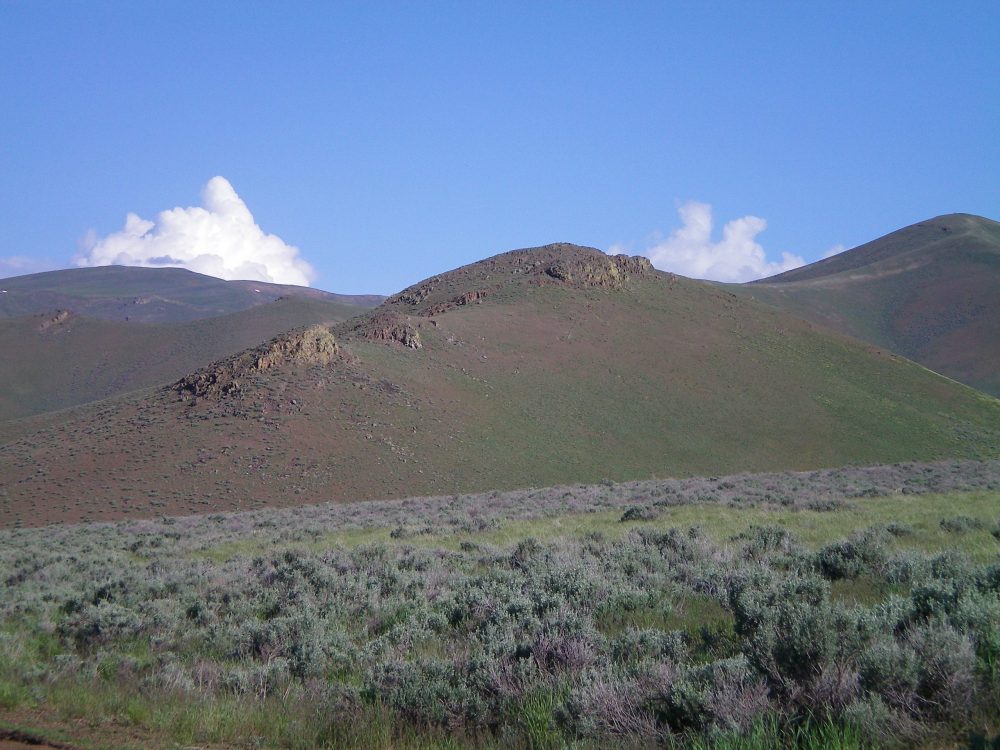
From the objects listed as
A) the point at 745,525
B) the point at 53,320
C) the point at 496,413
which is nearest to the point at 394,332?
the point at 496,413

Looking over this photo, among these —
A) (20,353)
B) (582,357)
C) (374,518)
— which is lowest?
(374,518)

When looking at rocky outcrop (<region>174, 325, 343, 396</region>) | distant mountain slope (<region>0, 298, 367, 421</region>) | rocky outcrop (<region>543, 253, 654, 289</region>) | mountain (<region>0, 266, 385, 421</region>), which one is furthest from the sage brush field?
distant mountain slope (<region>0, 298, 367, 421</region>)

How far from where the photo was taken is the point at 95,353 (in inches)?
4055

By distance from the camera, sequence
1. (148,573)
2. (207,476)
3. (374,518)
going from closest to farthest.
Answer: (148,573) < (374,518) < (207,476)

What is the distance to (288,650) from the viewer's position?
26.0ft

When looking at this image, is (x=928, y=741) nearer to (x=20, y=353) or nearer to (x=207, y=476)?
(x=207, y=476)

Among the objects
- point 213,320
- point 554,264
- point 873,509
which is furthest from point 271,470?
point 213,320

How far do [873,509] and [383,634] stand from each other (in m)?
12.2

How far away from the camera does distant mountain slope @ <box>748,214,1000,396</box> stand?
111m

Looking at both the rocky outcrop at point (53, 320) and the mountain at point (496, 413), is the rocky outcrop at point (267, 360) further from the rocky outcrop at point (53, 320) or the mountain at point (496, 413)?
the rocky outcrop at point (53, 320)

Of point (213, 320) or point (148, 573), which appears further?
point (213, 320)

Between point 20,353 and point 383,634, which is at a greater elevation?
point 20,353

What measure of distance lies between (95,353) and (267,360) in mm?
59480

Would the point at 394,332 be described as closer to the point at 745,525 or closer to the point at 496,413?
the point at 496,413
